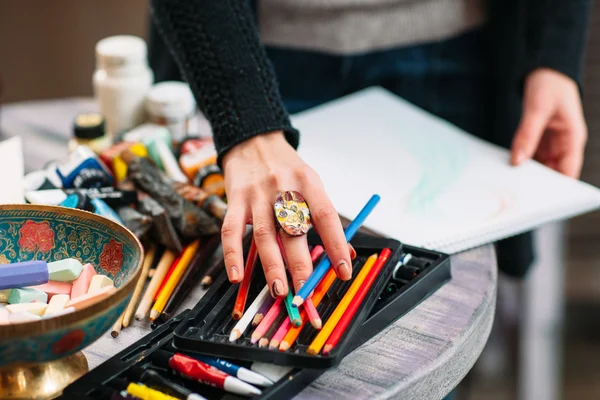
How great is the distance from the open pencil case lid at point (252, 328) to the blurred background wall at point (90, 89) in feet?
4.21

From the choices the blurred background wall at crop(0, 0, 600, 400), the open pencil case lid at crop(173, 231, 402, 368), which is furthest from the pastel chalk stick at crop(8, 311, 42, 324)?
the blurred background wall at crop(0, 0, 600, 400)

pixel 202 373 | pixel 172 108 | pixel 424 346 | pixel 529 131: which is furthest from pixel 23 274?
pixel 529 131

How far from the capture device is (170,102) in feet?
2.90

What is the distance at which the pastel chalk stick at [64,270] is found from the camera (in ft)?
1.74

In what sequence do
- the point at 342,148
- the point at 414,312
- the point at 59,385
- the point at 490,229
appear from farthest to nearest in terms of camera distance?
the point at 342,148, the point at 490,229, the point at 414,312, the point at 59,385

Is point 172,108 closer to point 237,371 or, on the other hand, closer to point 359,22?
point 359,22

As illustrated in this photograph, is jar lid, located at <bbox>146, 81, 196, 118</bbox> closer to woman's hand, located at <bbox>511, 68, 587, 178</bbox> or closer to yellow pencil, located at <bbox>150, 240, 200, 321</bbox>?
yellow pencil, located at <bbox>150, 240, 200, 321</bbox>

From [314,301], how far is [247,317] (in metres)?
0.05

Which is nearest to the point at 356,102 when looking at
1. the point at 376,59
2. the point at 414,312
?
the point at 376,59

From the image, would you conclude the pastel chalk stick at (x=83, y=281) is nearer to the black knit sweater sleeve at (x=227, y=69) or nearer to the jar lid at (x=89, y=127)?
the black knit sweater sleeve at (x=227, y=69)

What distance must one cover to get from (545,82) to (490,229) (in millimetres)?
277

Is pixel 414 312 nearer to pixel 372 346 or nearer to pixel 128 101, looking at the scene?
pixel 372 346

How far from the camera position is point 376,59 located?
1.04m

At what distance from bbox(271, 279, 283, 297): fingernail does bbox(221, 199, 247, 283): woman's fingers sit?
0.03 meters
